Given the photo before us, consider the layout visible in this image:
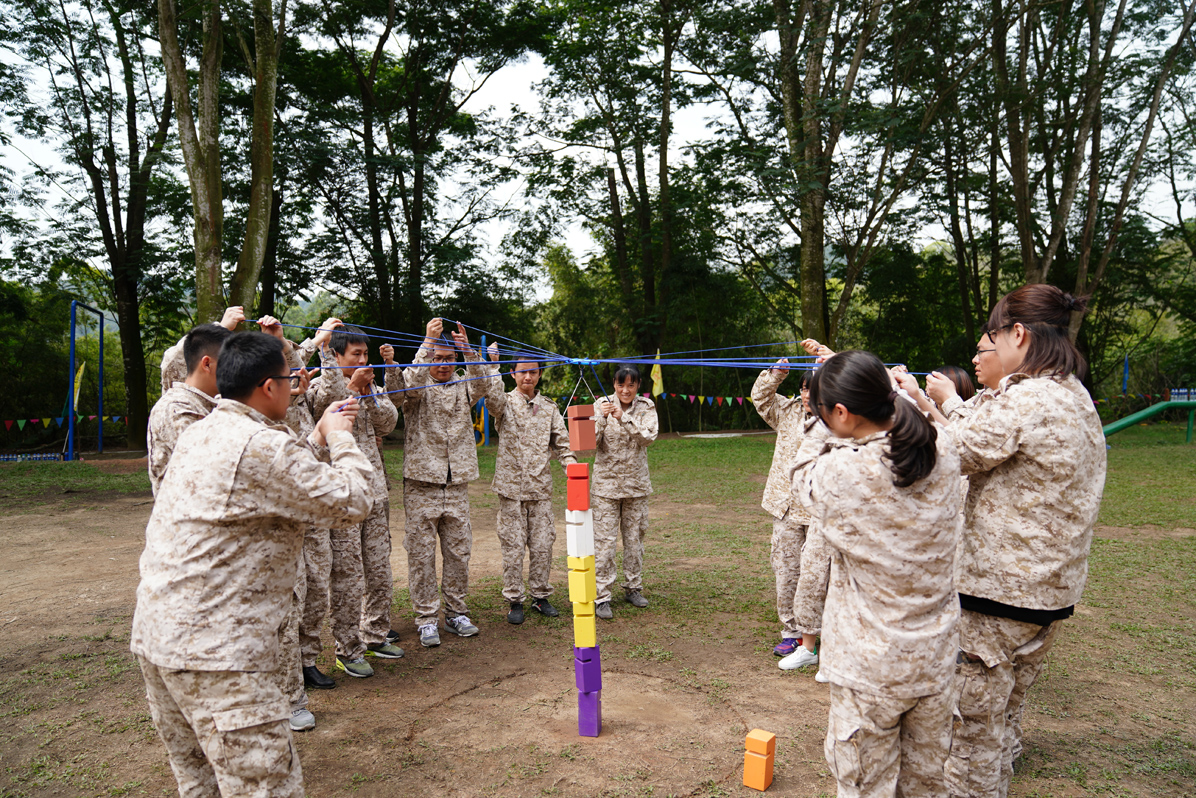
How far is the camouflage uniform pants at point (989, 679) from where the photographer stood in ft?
9.30

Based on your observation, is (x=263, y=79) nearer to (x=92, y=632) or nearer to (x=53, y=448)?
(x=92, y=632)

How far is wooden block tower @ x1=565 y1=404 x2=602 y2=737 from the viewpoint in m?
3.85

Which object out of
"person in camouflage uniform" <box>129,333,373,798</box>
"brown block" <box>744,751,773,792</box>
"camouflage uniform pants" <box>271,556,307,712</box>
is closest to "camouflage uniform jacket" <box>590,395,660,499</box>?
"camouflage uniform pants" <box>271,556,307,712</box>

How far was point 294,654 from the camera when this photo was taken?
150 inches

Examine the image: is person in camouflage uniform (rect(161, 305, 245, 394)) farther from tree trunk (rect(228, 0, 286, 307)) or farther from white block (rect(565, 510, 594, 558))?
tree trunk (rect(228, 0, 286, 307))

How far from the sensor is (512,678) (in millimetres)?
4715

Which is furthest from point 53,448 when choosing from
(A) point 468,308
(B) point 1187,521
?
(B) point 1187,521

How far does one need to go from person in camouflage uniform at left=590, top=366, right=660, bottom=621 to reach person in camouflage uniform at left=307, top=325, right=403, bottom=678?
68.1 inches

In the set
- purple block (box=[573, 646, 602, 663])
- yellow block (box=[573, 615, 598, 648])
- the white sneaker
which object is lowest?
the white sneaker

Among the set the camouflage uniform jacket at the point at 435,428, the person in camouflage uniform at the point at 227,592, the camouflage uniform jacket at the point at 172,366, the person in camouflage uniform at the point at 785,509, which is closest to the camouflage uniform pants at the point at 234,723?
the person in camouflage uniform at the point at 227,592

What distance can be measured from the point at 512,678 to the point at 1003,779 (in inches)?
110

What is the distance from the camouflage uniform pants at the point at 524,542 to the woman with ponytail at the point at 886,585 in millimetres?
3636

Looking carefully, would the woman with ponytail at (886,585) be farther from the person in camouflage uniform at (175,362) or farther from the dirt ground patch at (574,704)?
the person in camouflage uniform at (175,362)

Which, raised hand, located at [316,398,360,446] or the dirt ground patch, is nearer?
raised hand, located at [316,398,360,446]
